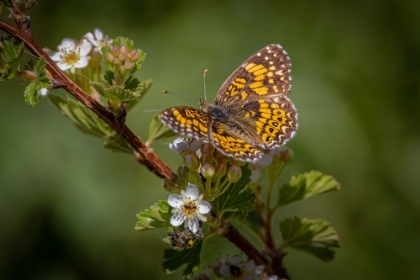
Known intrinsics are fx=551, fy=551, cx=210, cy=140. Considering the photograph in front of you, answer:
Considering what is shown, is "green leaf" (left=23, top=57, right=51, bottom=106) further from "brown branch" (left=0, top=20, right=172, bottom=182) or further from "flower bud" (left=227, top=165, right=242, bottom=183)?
"flower bud" (left=227, top=165, right=242, bottom=183)

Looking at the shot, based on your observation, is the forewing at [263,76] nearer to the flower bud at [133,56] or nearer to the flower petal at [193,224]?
the flower bud at [133,56]

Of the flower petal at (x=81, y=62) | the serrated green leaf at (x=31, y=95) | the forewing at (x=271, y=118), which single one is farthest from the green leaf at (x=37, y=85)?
the forewing at (x=271, y=118)

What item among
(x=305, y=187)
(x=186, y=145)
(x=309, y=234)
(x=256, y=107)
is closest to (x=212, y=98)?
(x=256, y=107)

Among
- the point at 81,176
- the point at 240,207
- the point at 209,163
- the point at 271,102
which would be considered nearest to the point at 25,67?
the point at 209,163

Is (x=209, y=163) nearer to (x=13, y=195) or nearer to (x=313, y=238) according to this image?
(x=313, y=238)

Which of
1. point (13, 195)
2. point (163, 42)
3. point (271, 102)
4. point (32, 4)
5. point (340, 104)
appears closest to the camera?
point (32, 4)

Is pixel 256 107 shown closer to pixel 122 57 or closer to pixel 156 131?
pixel 156 131

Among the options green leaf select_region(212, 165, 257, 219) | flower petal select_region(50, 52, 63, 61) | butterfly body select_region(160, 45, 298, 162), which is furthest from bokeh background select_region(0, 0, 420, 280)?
green leaf select_region(212, 165, 257, 219)
